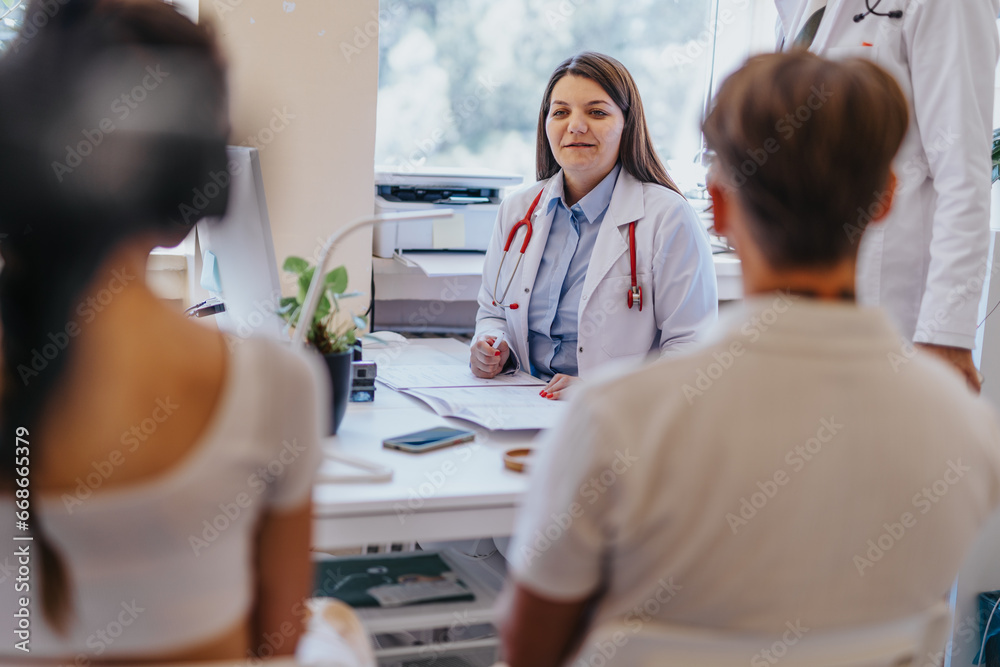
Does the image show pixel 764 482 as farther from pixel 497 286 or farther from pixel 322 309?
pixel 497 286

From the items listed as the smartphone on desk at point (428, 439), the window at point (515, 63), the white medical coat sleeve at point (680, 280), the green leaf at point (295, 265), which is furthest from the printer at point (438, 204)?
the smartphone on desk at point (428, 439)

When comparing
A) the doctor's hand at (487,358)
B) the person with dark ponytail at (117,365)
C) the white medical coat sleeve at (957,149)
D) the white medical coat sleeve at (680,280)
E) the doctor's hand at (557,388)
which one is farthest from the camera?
the white medical coat sleeve at (680,280)

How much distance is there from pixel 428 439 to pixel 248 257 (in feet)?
1.35

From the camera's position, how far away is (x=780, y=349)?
0.76 meters

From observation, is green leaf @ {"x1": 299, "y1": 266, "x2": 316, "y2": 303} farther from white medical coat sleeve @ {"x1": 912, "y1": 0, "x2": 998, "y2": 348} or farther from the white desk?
white medical coat sleeve @ {"x1": 912, "y1": 0, "x2": 998, "y2": 348}

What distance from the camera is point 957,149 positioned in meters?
1.60

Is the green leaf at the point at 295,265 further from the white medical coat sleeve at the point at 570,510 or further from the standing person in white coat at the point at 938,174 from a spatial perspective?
the standing person in white coat at the point at 938,174

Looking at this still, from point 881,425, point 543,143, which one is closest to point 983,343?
point 543,143

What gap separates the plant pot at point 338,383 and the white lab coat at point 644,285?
65 centimetres

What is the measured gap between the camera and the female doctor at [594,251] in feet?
6.75

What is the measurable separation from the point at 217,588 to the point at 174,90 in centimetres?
43

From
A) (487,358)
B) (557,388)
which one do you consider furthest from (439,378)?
(557,388)

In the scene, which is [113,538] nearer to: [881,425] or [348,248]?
[881,425]

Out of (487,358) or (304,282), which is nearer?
(304,282)
